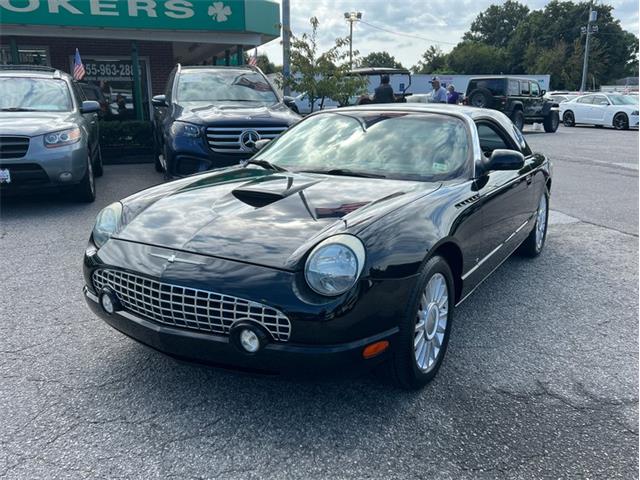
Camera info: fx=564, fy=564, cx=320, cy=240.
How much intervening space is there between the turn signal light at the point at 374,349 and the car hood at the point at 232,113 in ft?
17.5

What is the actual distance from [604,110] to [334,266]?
24.3 metres

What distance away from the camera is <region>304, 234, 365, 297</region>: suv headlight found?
243 centimetres

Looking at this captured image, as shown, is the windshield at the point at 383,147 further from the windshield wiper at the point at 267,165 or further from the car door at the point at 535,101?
the car door at the point at 535,101

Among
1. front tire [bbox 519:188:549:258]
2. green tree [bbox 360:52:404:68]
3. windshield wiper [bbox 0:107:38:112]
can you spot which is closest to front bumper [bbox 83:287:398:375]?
front tire [bbox 519:188:549:258]

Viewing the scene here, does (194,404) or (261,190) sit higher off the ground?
(261,190)

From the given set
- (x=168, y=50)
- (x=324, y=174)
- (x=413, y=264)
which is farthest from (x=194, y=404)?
(x=168, y=50)

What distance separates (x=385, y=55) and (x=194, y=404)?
117409 millimetres

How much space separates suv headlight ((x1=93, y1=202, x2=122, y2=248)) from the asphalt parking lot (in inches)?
27.4

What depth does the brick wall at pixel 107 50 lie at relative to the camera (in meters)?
16.5

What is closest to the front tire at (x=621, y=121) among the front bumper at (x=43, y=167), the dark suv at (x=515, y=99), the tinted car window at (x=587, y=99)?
the tinted car window at (x=587, y=99)

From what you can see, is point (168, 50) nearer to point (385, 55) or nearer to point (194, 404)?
point (194, 404)

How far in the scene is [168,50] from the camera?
1781cm

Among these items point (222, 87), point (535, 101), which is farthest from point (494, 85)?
point (222, 87)

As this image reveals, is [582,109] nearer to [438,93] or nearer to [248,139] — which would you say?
[438,93]
